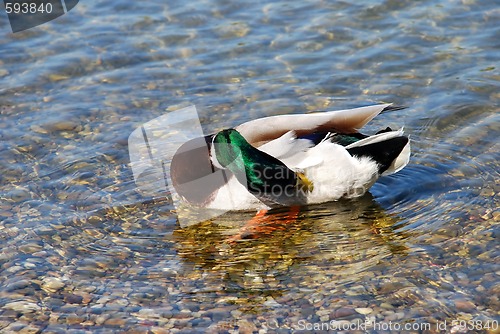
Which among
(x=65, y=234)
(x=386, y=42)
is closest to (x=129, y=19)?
(x=386, y=42)

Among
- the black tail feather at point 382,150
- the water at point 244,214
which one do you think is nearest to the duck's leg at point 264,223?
the water at point 244,214

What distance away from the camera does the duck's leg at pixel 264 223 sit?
501cm

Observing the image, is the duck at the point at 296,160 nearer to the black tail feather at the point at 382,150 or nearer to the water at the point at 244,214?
the black tail feather at the point at 382,150

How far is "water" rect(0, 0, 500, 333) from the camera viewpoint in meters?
4.18

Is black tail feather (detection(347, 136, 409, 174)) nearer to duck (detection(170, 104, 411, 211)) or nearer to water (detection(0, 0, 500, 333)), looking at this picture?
duck (detection(170, 104, 411, 211))

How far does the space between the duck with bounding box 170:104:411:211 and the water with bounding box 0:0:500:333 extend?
218 millimetres

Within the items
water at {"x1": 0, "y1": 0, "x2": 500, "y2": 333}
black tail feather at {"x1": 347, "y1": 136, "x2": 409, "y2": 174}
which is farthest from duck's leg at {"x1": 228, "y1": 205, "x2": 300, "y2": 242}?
black tail feather at {"x1": 347, "y1": 136, "x2": 409, "y2": 174}

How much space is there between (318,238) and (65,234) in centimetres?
158

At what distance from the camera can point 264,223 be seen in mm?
5133

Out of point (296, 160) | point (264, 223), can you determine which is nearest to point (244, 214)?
point (264, 223)

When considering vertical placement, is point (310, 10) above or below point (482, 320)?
above

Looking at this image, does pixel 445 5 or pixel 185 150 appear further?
pixel 445 5

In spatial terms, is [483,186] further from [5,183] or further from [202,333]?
[5,183]

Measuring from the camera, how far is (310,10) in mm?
8141
